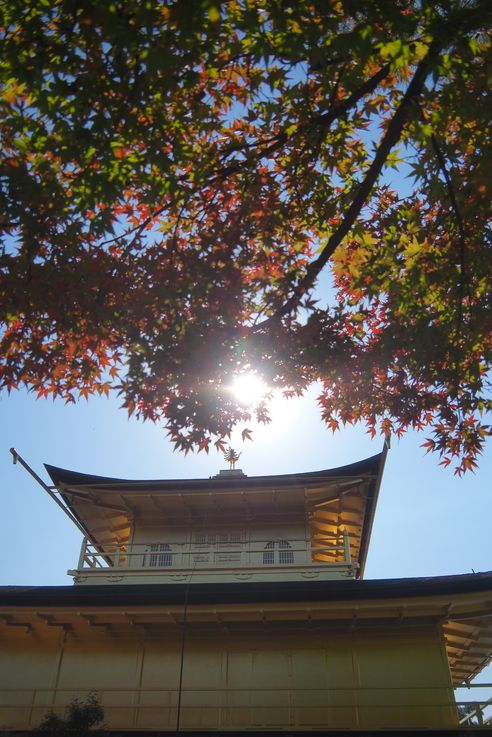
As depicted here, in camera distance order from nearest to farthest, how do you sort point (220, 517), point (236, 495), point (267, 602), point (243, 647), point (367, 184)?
point (367, 184), point (267, 602), point (243, 647), point (236, 495), point (220, 517)

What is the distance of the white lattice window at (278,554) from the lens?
16359 millimetres

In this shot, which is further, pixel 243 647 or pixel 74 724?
pixel 243 647

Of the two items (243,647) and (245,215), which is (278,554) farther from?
(245,215)

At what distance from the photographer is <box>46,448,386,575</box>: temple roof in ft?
54.3

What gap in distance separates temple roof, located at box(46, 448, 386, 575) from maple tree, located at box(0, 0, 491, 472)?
21.8 feet

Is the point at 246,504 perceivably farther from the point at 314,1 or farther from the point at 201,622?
the point at 314,1

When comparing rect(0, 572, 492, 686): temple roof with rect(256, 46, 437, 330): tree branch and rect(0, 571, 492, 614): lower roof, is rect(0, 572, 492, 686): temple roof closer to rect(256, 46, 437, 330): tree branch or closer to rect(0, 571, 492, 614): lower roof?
rect(0, 571, 492, 614): lower roof

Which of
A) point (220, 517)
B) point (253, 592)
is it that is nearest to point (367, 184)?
point (253, 592)

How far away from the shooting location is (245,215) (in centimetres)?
836

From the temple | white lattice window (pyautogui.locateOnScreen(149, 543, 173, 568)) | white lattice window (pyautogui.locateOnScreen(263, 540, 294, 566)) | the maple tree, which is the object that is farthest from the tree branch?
white lattice window (pyautogui.locateOnScreen(149, 543, 173, 568))

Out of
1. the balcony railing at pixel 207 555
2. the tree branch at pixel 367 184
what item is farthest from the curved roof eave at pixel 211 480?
the tree branch at pixel 367 184

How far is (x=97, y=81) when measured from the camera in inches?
242

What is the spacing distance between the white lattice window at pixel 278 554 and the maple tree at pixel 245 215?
25.2 feet

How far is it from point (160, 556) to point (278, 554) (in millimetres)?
3630
